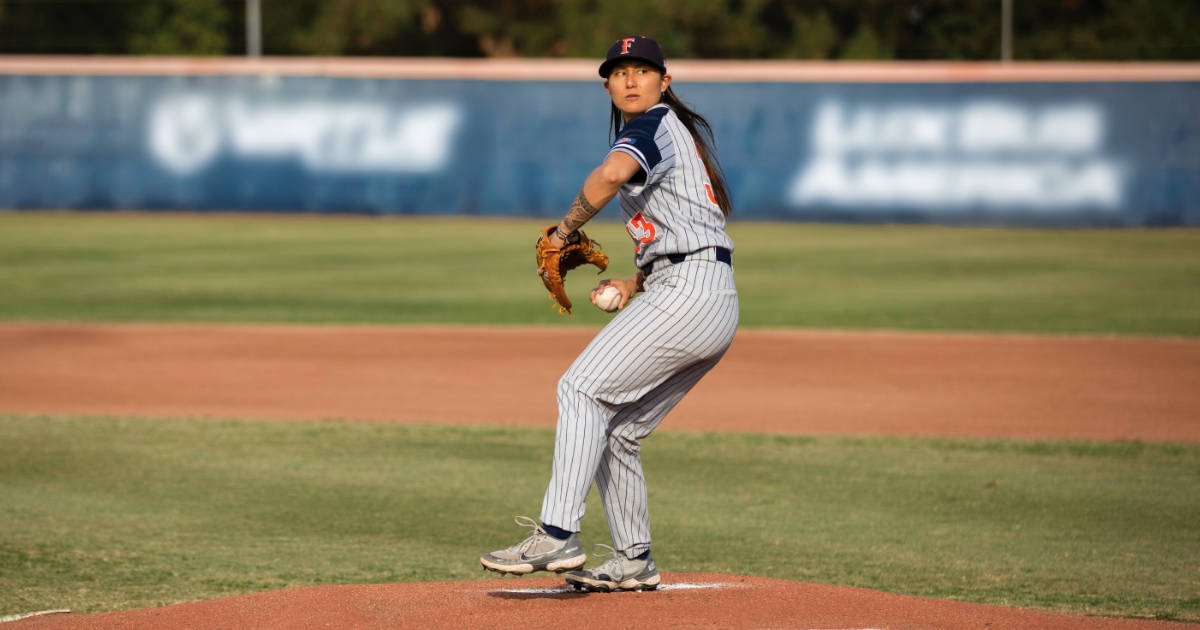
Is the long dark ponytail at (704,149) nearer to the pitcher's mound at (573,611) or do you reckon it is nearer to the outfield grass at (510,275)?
the pitcher's mound at (573,611)

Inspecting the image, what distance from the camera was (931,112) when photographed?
26625mm

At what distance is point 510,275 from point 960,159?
11.9 m

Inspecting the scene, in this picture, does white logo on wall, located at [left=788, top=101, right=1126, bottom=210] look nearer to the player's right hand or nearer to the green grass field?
the green grass field

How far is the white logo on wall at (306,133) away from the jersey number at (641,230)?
2402cm

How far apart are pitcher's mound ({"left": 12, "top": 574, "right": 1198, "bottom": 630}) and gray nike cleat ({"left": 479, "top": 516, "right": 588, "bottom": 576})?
0.50ft

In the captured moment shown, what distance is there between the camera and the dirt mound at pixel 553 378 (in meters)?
9.19

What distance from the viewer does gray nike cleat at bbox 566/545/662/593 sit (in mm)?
4438

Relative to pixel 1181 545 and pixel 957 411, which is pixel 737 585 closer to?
pixel 1181 545

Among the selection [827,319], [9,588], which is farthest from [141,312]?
[9,588]

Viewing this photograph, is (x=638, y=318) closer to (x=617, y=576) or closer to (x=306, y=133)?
(x=617, y=576)

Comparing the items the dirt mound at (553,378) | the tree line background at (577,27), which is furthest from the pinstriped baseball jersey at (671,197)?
the tree line background at (577,27)

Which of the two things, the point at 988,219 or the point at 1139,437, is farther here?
the point at 988,219

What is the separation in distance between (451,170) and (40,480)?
21.4 meters

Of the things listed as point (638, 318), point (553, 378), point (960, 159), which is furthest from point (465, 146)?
point (638, 318)
